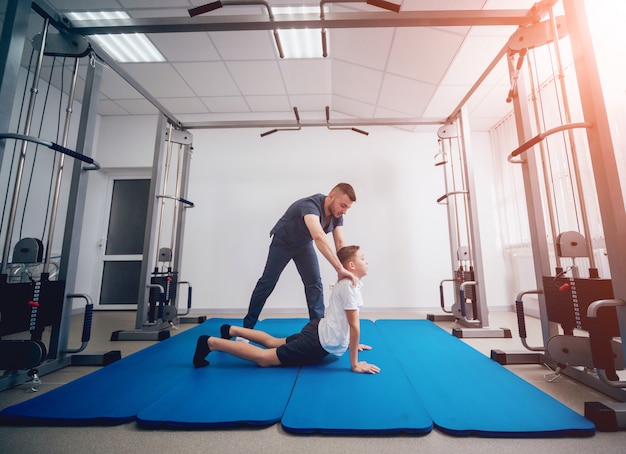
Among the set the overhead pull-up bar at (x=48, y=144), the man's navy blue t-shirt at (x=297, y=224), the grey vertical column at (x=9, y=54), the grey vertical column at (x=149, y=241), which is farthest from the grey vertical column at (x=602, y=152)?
the grey vertical column at (x=149, y=241)

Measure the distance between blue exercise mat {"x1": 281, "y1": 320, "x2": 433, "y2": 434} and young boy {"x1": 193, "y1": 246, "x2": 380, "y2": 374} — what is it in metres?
0.09

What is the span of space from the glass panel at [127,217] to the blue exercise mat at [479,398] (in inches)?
162

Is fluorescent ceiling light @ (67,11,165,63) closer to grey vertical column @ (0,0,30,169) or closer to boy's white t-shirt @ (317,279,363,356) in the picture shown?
grey vertical column @ (0,0,30,169)

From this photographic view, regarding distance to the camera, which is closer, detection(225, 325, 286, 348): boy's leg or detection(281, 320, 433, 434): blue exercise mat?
detection(281, 320, 433, 434): blue exercise mat

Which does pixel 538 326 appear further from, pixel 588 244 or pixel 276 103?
pixel 276 103

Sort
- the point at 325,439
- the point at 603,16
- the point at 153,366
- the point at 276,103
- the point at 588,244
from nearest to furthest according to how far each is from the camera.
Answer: the point at 325,439, the point at 588,244, the point at 153,366, the point at 603,16, the point at 276,103

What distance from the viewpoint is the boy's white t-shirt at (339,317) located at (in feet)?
5.06

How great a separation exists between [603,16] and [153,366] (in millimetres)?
4432

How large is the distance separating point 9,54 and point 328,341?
236cm

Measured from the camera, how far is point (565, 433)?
3.42 feet

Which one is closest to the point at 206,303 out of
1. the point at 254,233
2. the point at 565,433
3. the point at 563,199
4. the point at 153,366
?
the point at 254,233

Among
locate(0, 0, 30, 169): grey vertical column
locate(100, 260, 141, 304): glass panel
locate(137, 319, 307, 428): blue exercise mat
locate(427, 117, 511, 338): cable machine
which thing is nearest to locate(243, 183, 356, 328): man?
locate(137, 319, 307, 428): blue exercise mat

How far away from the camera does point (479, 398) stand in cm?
129

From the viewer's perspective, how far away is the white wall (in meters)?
3.86
